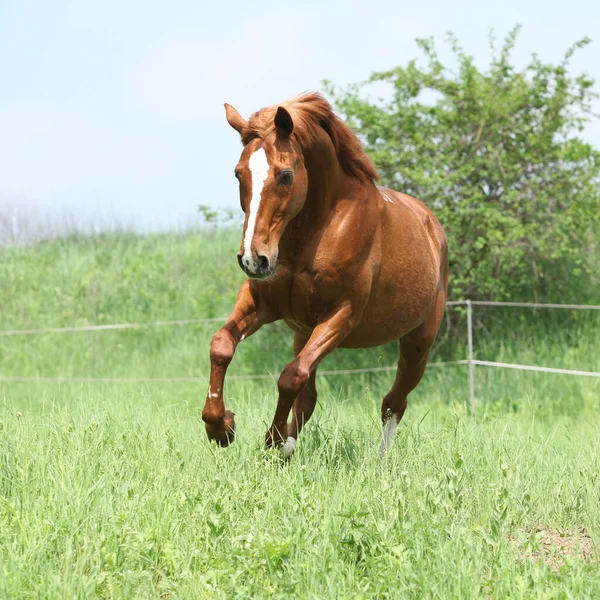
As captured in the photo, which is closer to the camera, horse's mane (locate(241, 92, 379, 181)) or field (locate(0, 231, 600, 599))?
field (locate(0, 231, 600, 599))

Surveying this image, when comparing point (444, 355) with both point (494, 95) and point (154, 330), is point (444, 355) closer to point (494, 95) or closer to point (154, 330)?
point (494, 95)

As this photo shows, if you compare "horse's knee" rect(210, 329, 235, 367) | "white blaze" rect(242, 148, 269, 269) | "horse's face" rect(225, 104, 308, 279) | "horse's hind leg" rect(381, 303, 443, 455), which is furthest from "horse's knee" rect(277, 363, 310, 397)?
"horse's hind leg" rect(381, 303, 443, 455)

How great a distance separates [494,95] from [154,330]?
6.06 metres

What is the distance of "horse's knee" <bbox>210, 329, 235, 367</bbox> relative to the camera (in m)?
4.59

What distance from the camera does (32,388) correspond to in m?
12.6

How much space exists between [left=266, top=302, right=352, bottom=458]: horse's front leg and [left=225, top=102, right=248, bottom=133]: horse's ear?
1.12m

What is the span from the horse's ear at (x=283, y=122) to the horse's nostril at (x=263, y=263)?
73cm

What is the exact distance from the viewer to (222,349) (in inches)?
181

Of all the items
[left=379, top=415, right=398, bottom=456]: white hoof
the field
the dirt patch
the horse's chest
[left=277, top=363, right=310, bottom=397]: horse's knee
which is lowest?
[left=379, top=415, right=398, bottom=456]: white hoof

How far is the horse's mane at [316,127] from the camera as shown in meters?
4.69

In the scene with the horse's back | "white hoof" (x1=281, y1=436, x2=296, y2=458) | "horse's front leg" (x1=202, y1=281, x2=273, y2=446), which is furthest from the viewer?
the horse's back

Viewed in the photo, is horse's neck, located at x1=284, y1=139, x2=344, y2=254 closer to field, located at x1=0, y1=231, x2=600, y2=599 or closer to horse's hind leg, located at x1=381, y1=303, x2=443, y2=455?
field, located at x1=0, y1=231, x2=600, y2=599

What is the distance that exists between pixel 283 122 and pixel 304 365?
1263mm

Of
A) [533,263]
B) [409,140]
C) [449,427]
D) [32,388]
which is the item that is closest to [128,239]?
[32,388]
